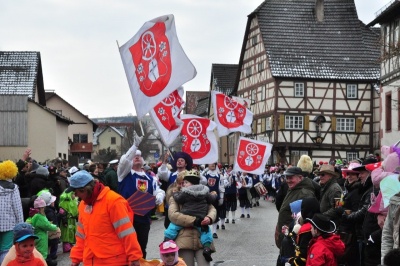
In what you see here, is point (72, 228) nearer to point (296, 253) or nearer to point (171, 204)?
point (171, 204)

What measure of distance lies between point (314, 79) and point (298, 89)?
1.20 metres

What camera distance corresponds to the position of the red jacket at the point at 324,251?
9125mm

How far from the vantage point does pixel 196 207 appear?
1052cm

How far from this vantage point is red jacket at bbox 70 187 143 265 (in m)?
8.01

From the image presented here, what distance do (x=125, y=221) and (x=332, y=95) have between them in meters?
47.5

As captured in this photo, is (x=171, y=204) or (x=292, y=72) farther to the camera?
(x=292, y=72)

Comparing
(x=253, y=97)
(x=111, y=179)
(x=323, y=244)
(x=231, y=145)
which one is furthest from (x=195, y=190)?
(x=231, y=145)

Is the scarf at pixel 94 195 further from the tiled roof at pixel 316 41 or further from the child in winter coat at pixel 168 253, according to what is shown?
the tiled roof at pixel 316 41

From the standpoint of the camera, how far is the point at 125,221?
8039mm

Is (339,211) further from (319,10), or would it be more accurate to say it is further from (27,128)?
(319,10)

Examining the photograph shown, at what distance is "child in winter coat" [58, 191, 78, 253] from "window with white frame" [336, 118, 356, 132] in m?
38.4

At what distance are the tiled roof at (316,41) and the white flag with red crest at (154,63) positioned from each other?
41.6 meters

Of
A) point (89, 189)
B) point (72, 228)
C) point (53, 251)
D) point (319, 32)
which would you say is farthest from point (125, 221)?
point (319, 32)

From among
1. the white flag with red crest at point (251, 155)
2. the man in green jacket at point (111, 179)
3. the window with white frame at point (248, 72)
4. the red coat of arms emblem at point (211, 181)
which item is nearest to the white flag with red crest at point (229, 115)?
the white flag with red crest at point (251, 155)
